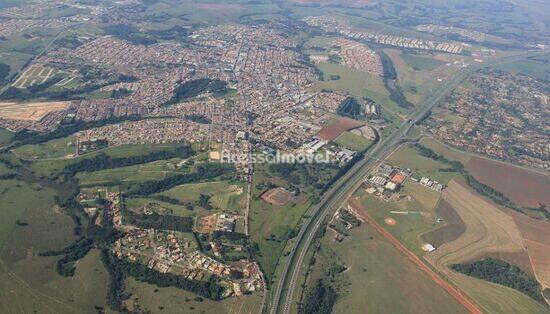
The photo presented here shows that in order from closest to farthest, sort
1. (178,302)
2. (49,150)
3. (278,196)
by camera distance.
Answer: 1. (178,302)
2. (278,196)
3. (49,150)

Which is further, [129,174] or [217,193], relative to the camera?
[129,174]

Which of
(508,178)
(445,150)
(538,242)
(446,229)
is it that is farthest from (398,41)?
(538,242)

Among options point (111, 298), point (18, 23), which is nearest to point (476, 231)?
point (111, 298)

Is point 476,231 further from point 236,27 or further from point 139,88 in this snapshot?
point 236,27

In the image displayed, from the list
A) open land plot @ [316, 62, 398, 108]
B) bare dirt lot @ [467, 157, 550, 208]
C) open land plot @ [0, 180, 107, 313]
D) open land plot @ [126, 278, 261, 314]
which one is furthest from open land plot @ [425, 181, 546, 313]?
open land plot @ [0, 180, 107, 313]

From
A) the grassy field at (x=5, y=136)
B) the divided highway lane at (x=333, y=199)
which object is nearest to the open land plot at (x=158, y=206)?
the divided highway lane at (x=333, y=199)

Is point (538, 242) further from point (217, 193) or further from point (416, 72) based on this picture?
point (416, 72)

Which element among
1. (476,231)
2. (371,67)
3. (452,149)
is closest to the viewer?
(476,231)
